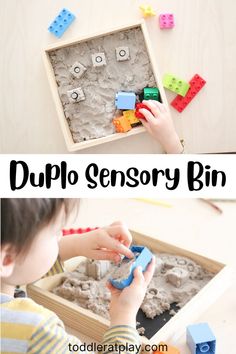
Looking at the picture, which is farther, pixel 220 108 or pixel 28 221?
pixel 220 108

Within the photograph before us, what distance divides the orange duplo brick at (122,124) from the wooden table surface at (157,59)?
4.2 inches

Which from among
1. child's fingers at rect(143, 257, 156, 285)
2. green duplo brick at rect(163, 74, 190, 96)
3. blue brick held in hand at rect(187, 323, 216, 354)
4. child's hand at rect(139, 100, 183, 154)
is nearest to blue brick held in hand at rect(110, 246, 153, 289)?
child's fingers at rect(143, 257, 156, 285)

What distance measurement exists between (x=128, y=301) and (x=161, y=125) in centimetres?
80

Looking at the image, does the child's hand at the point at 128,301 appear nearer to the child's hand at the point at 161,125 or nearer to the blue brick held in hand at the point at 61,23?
the child's hand at the point at 161,125

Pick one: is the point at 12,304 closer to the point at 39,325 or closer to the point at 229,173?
the point at 39,325

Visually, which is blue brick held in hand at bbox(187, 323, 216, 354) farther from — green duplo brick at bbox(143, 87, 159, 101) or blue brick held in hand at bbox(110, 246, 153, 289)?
green duplo brick at bbox(143, 87, 159, 101)

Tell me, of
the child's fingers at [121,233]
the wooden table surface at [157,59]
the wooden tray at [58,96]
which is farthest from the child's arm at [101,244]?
the wooden table surface at [157,59]

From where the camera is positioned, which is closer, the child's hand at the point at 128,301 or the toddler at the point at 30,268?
the toddler at the point at 30,268

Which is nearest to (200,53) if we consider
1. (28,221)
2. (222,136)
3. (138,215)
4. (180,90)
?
(180,90)

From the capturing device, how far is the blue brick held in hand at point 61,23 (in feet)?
4.54

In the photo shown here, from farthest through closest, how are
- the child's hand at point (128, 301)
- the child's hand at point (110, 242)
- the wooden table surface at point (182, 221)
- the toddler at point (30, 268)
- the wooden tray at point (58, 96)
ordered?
the wooden tray at point (58, 96)
the wooden table surface at point (182, 221)
the child's hand at point (110, 242)
the child's hand at point (128, 301)
the toddler at point (30, 268)

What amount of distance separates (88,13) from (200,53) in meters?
0.34

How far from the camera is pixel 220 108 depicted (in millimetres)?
1484

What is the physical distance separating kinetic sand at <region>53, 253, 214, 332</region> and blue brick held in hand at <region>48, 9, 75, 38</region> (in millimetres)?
762
